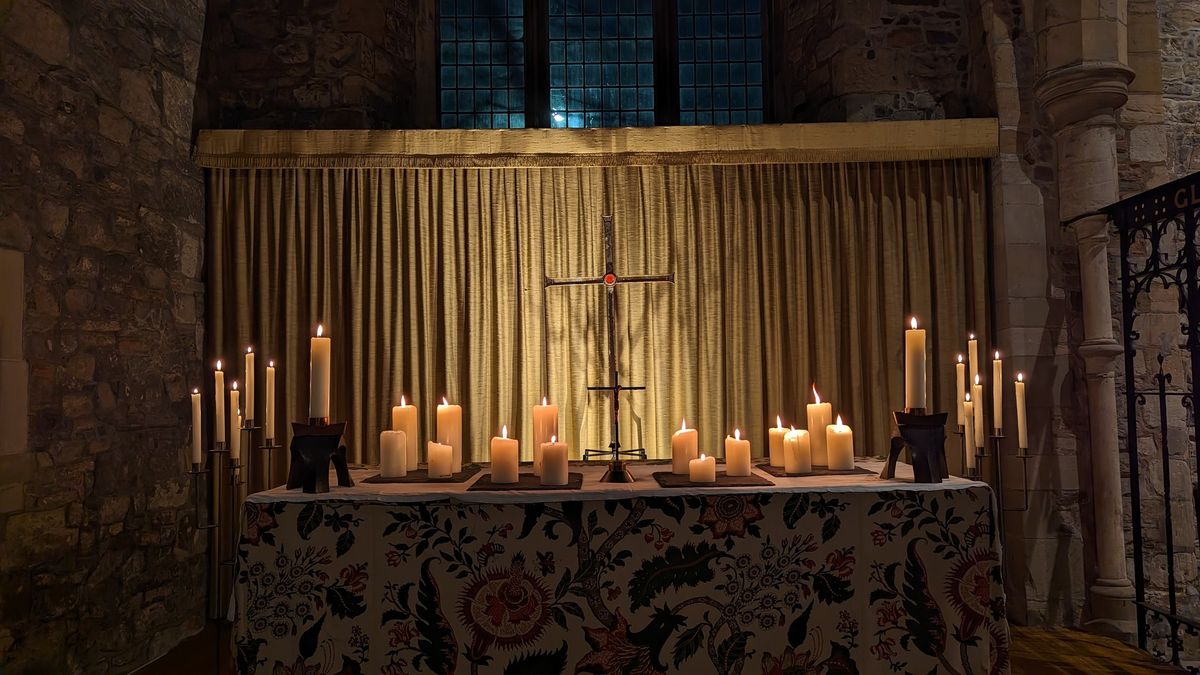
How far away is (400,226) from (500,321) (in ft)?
2.76

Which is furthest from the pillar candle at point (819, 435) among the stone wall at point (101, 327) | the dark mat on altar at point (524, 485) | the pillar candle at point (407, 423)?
the stone wall at point (101, 327)

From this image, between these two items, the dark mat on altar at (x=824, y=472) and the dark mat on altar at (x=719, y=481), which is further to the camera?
the dark mat on altar at (x=824, y=472)

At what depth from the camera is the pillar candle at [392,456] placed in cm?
289

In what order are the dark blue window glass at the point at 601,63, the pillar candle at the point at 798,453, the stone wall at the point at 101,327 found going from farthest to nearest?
the dark blue window glass at the point at 601,63, the stone wall at the point at 101,327, the pillar candle at the point at 798,453

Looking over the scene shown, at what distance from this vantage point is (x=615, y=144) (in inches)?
188

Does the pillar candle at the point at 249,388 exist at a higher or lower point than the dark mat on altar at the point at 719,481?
higher

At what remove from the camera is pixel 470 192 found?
4.90 metres

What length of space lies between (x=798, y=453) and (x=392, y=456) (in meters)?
1.46

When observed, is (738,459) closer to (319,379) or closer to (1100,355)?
(319,379)

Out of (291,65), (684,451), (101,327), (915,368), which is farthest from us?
(291,65)

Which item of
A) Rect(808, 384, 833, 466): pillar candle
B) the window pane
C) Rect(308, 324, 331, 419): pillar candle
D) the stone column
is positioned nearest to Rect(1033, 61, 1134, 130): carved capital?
the stone column

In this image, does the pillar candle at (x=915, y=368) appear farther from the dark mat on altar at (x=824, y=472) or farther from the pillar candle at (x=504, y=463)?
the pillar candle at (x=504, y=463)

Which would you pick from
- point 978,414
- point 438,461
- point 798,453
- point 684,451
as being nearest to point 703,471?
point 684,451

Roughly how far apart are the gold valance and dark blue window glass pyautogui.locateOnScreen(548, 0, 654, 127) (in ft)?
3.23
